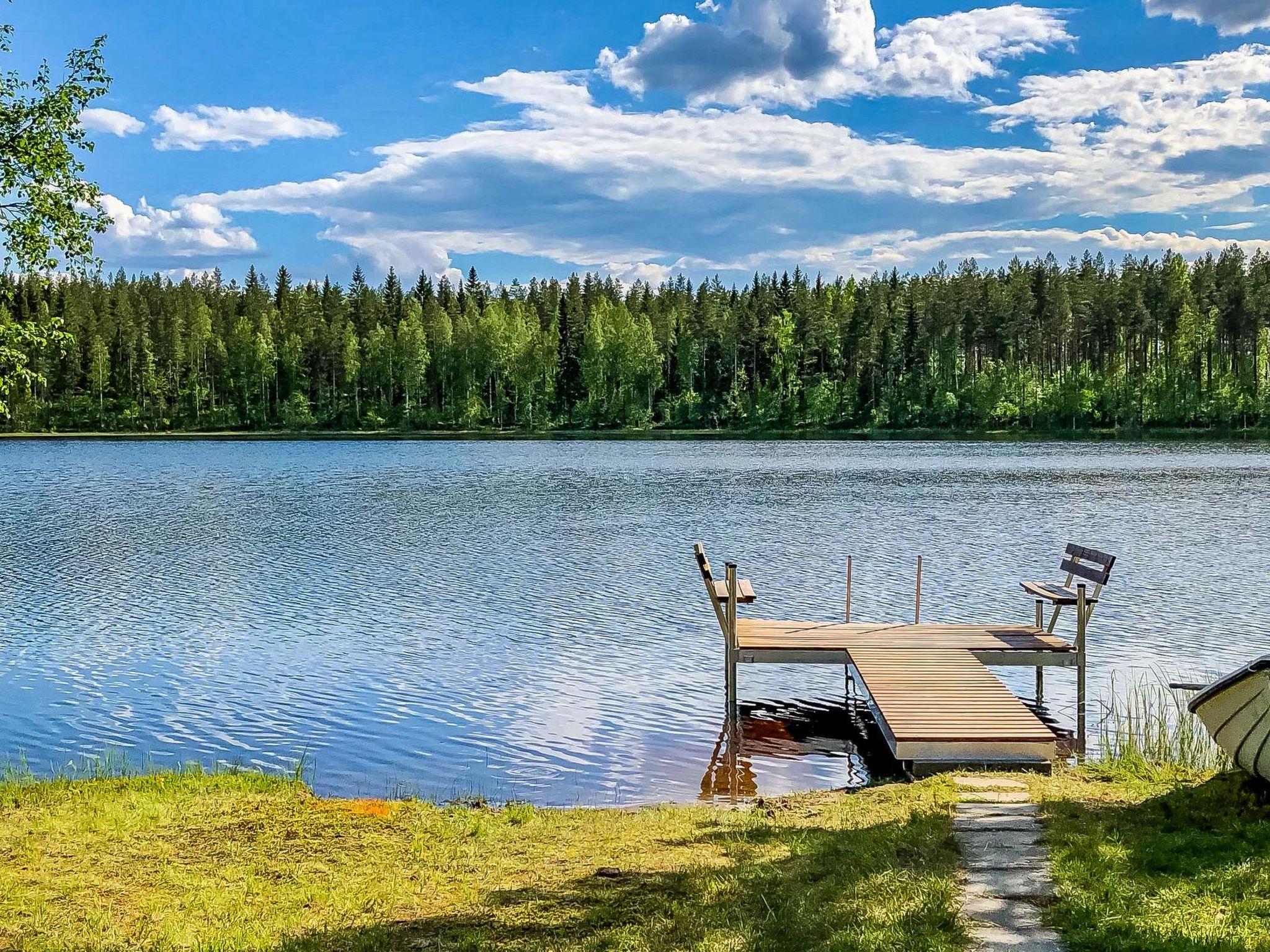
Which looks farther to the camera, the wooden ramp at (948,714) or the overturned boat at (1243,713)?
the wooden ramp at (948,714)

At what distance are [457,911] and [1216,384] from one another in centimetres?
10952

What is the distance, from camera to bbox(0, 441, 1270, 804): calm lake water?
45.6ft

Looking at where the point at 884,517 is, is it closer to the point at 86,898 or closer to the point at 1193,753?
the point at 1193,753

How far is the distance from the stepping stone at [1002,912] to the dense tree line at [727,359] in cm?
10348

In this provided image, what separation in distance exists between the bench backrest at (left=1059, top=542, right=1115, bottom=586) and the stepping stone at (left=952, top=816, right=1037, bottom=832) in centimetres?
722

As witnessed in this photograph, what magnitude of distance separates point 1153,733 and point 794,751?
4.55 meters

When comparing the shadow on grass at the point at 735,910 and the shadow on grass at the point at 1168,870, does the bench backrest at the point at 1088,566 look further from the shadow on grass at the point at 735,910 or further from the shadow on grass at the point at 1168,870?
the shadow on grass at the point at 735,910

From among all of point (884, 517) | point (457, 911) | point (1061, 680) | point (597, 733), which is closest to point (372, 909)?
point (457, 911)

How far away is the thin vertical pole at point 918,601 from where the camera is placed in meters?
18.9

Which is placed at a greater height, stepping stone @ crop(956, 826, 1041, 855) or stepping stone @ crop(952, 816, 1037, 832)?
stepping stone @ crop(956, 826, 1041, 855)

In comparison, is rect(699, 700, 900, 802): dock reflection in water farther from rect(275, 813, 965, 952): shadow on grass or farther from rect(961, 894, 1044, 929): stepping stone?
rect(961, 894, 1044, 929): stepping stone

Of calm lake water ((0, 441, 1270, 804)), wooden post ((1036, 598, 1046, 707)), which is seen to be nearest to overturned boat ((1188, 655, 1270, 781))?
calm lake water ((0, 441, 1270, 804))

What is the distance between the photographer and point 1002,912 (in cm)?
653

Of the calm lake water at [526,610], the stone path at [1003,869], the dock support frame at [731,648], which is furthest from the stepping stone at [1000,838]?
the dock support frame at [731,648]
